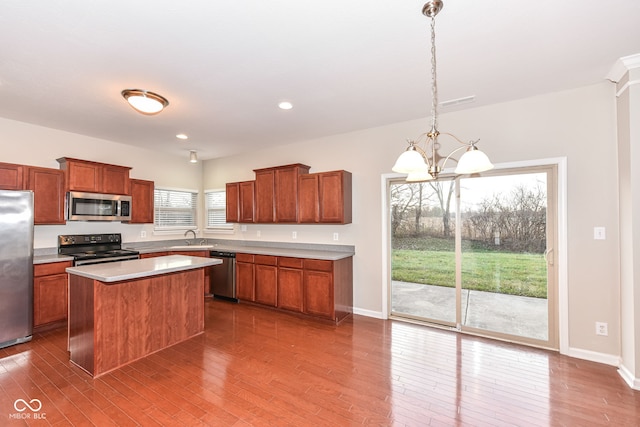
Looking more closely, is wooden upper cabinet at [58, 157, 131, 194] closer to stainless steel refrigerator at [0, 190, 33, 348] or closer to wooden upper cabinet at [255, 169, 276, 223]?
stainless steel refrigerator at [0, 190, 33, 348]

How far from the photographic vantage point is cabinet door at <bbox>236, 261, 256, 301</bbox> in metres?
4.82

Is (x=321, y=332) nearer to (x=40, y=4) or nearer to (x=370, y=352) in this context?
(x=370, y=352)

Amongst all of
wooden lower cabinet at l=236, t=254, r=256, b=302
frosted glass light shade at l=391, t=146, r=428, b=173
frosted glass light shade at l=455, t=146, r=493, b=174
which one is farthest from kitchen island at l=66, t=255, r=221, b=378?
frosted glass light shade at l=455, t=146, r=493, b=174

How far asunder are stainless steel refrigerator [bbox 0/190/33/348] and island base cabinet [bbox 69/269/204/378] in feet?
3.05

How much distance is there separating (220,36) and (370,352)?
326 centimetres

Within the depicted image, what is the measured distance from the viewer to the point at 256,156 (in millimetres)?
5648

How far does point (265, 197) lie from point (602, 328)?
4631mm

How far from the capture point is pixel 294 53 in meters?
2.35

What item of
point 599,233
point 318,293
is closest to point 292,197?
point 318,293

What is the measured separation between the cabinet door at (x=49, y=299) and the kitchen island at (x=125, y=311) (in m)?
1.13

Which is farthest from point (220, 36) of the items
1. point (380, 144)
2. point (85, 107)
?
point (380, 144)

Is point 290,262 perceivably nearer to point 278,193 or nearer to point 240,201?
point 278,193

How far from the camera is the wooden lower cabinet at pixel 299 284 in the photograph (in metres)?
4.02

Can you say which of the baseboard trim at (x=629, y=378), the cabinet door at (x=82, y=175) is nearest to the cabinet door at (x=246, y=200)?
the cabinet door at (x=82, y=175)
